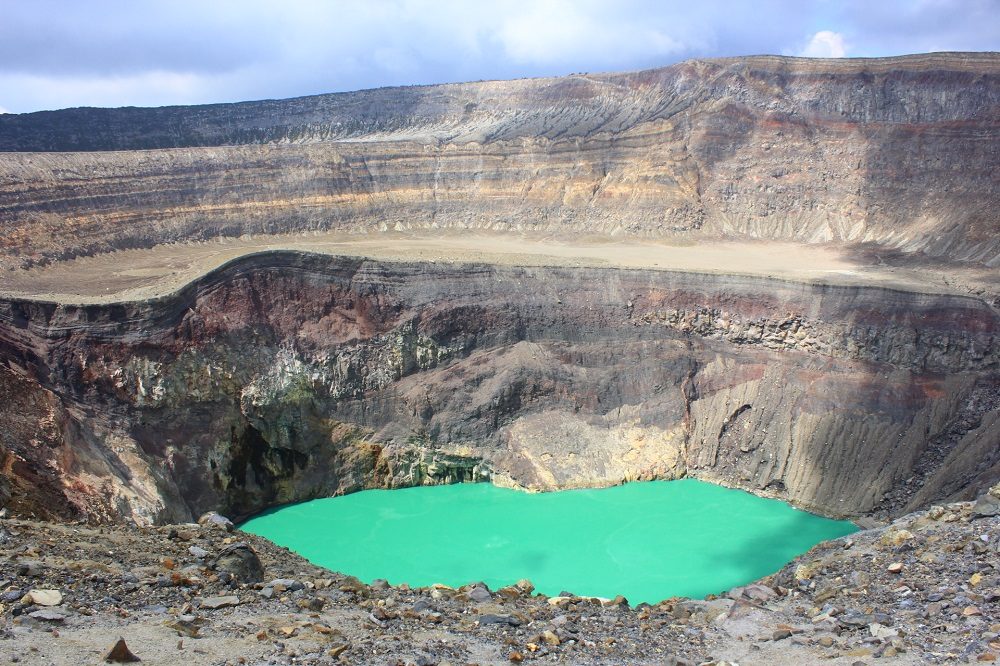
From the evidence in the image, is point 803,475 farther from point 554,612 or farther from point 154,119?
point 154,119

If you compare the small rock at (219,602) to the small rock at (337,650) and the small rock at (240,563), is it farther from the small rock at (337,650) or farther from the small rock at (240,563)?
the small rock at (337,650)

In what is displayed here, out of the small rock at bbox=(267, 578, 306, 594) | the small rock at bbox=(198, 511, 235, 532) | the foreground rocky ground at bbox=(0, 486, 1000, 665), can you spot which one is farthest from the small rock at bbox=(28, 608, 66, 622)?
the small rock at bbox=(198, 511, 235, 532)

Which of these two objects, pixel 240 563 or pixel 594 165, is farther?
pixel 594 165

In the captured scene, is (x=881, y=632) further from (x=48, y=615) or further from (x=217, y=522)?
(x=217, y=522)

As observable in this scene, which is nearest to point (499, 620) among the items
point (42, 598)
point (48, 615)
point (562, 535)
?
point (48, 615)

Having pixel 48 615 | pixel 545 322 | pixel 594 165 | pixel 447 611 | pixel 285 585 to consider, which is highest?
pixel 594 165

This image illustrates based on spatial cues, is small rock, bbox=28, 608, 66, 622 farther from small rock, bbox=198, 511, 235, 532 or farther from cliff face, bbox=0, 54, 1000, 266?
cliff face, bbox=0, 54, 1000, 266

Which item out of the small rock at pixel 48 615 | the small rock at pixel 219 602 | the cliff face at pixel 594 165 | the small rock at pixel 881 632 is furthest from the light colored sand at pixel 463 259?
the small rock at pixel 881 632
